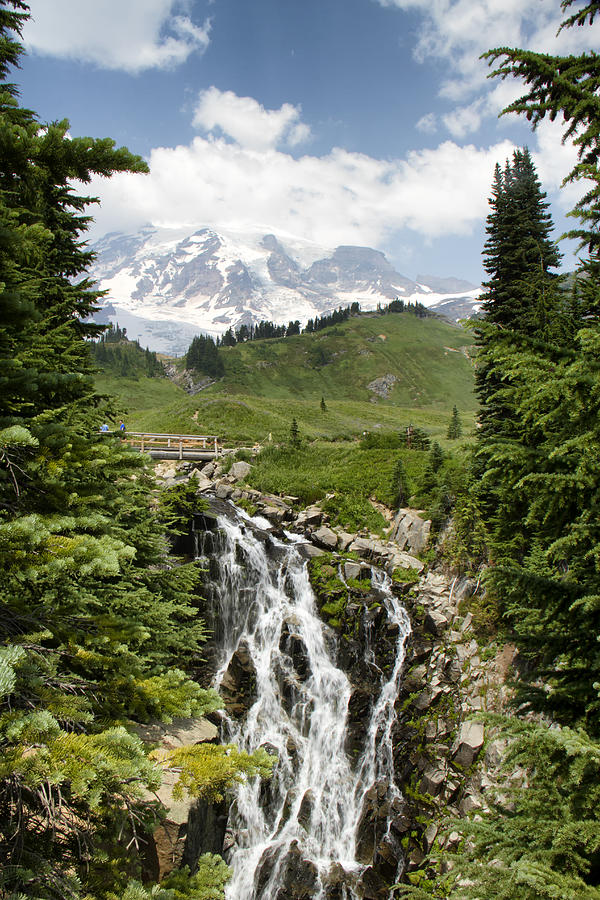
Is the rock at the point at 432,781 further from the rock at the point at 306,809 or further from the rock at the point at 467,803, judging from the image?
the rock at the point at 306,809

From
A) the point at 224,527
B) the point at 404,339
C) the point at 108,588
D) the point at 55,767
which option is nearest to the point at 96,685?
the point at 55,767

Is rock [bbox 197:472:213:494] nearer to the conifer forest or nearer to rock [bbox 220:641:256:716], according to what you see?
rock [bbox 220:641:256:716]

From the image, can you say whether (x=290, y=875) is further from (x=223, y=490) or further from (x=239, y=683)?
(x=223, y=490)

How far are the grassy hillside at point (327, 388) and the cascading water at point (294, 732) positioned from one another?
24.2 metres

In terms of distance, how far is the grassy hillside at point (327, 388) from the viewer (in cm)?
5444

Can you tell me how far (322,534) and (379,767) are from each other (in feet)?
33.1

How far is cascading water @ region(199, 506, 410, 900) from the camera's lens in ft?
44.2

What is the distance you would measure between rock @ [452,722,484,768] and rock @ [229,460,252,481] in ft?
65.4

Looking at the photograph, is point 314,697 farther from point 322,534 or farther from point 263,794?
point 322,534

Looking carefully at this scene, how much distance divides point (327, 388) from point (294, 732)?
101m

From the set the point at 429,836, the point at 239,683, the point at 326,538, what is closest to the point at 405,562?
the point at 326,538

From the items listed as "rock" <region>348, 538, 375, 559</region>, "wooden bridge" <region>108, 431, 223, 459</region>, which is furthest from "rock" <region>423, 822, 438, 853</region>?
"wooden bridge" <region>108, 431, 223, 459</region>

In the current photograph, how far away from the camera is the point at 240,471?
3136 cm

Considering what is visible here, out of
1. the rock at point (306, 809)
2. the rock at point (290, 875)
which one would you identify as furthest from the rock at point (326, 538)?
the rock at point (290, 875)
